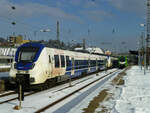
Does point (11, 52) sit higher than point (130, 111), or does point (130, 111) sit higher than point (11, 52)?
point (11, 52)

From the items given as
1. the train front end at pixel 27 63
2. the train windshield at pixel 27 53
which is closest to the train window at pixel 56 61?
the train front end at pixel 27 63

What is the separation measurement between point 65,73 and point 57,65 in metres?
2.53

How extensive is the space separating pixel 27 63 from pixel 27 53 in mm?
956

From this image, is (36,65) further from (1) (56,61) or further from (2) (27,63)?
(1) (56,61)

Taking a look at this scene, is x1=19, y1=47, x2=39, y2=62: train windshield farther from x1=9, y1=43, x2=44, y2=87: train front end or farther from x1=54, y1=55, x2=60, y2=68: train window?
x1=54, y1=55, x2=60, y2=68: train window

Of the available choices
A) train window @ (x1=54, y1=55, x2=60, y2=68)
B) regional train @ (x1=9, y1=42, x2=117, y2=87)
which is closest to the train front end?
regional train @ (x1=9, y1=42, x2=117, y2=87)

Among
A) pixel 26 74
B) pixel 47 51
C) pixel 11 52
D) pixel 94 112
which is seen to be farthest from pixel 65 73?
pixel 11 52

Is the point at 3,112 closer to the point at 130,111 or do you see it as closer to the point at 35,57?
the point at 130,111

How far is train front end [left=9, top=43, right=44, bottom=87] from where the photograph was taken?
574 inches

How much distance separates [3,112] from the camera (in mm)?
9461

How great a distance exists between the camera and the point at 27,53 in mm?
15539

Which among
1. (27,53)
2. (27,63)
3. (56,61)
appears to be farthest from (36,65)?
(56,61)

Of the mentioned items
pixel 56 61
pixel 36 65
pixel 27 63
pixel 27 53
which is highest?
pixel 27 53

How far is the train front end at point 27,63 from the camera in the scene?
14.6 metres
